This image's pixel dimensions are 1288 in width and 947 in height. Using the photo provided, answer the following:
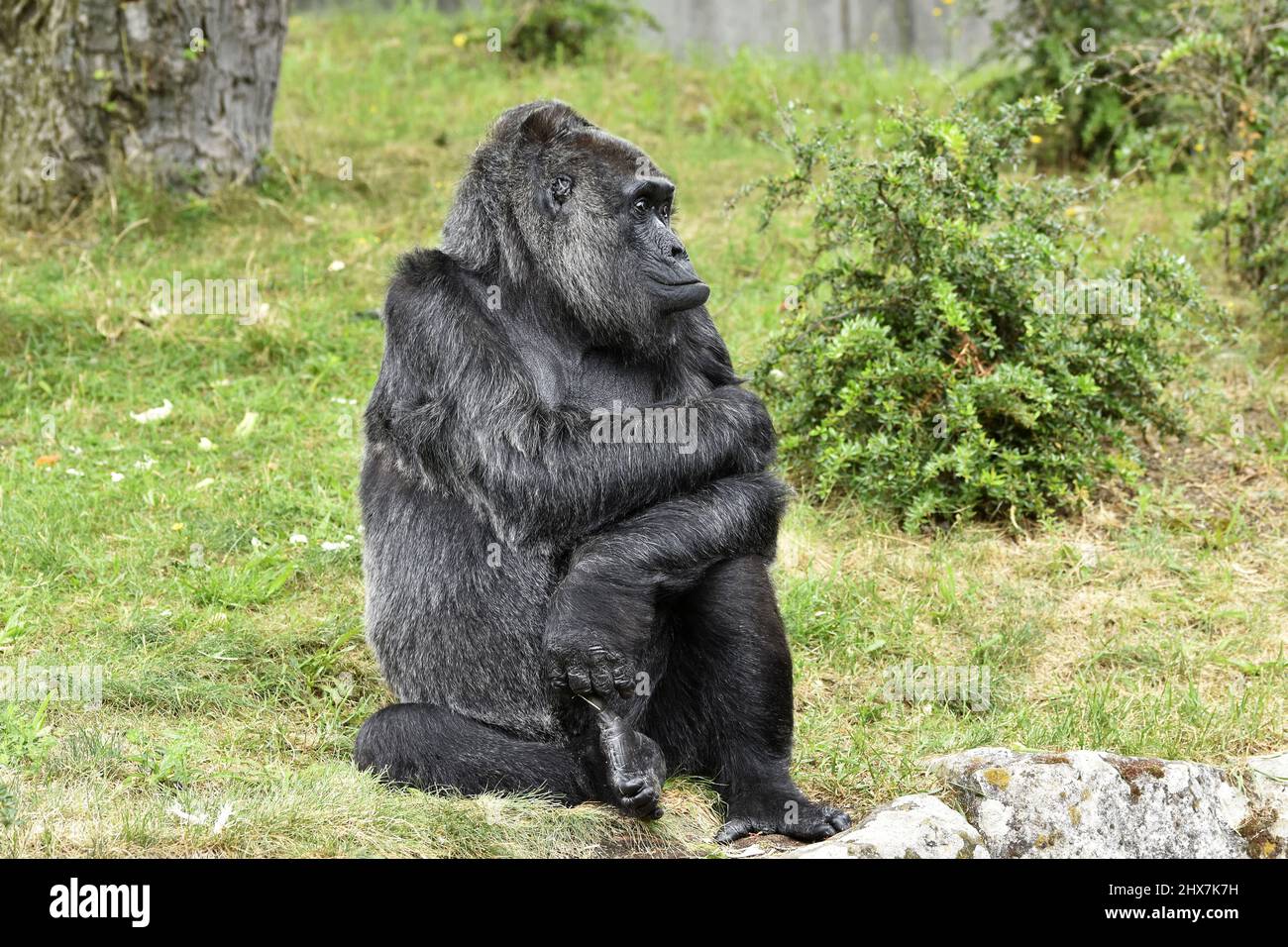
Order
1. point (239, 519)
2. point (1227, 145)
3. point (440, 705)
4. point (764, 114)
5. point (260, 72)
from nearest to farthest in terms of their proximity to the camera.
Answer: point (440, 705) < point (239, 519) < point (1227, 145) < point (260, 72) < point (764, 114)

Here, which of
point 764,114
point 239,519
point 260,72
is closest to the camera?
point 239,519

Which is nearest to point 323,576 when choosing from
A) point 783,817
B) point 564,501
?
point 564,501

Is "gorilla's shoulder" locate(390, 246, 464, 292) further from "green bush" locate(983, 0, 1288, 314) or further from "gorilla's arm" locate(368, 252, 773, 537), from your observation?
"green bush" locate(983, 0, 1288, 314)

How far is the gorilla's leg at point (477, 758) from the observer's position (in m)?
4.17

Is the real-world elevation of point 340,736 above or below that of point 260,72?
below

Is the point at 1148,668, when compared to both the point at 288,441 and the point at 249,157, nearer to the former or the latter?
the point at 288,441

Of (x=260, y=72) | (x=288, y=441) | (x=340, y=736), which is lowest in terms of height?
(x=340, y=736)

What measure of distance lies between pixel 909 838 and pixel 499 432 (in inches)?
59.9

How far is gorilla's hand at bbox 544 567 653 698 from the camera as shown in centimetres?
398

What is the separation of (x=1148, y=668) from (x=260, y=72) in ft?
21.5

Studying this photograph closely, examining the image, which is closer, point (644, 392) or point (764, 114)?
point (644, 392)

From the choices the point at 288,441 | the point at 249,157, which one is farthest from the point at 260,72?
the point at 288,441

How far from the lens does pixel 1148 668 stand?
5484 mm

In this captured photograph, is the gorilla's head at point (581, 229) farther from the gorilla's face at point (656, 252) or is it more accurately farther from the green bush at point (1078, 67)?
the green bush at point (1078, 67)
